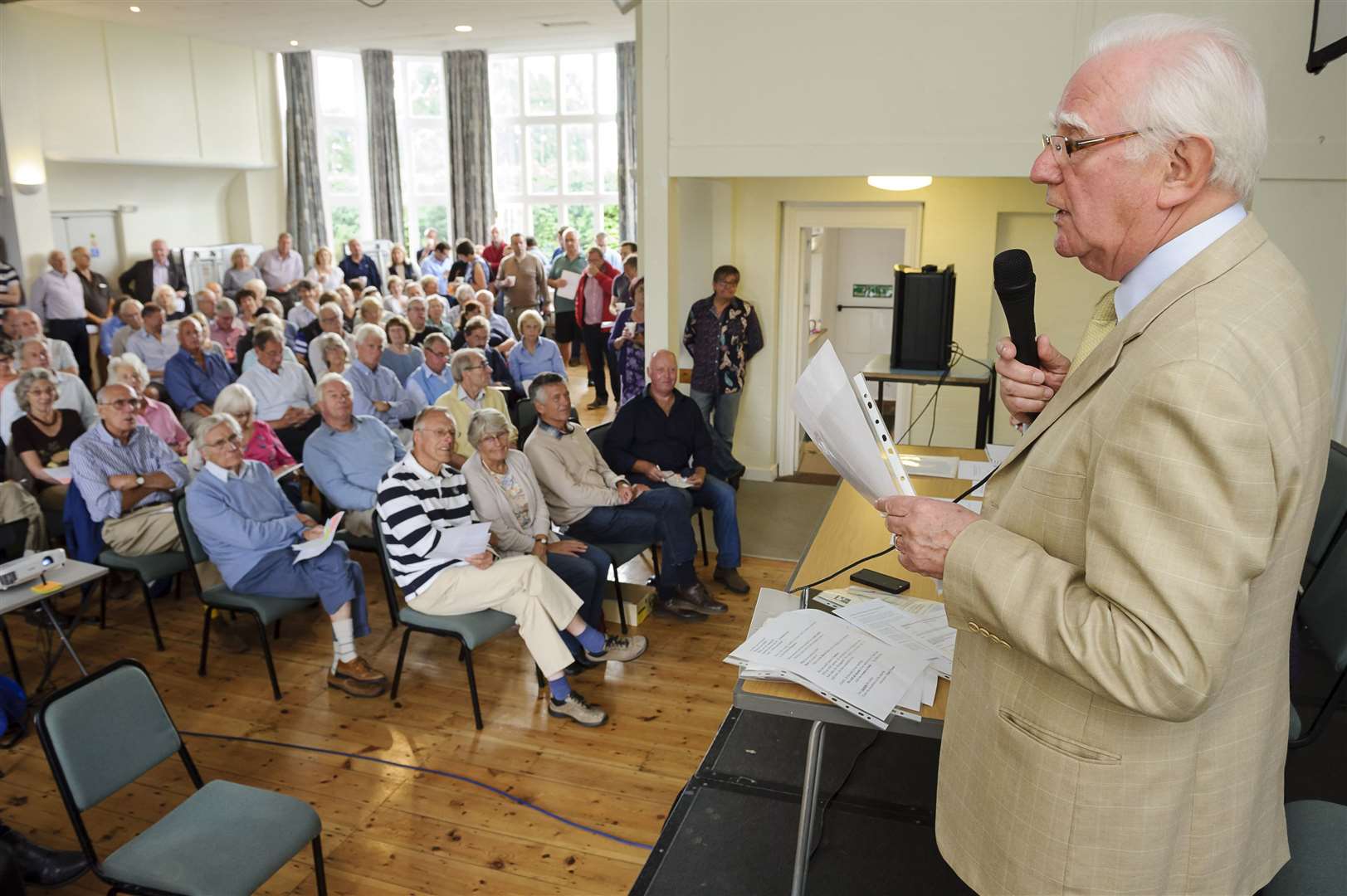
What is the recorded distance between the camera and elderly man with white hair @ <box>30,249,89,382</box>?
9.49 metres

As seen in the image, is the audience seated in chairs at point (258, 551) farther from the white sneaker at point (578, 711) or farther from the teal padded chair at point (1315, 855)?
the teal padded chair at point (1315, 855)

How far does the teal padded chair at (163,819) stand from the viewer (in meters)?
2.26

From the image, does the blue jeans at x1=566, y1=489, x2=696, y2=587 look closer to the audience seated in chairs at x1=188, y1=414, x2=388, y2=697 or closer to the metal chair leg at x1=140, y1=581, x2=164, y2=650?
the audience seated in chairs at x1=188, y1=414, x2=388, y2=697

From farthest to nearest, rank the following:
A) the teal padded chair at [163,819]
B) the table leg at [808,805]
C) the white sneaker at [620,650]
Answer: the white sneaker at [620,650], the teal padded chair at [163,819], the table leg at [808,805]

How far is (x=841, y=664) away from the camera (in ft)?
6.73

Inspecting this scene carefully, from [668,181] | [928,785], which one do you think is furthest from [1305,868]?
[668,181]

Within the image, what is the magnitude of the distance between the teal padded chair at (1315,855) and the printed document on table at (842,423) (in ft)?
2.89

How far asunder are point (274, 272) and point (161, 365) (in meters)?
5.43

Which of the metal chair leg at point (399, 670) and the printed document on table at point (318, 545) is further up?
the printed document on table at point (318, 545)

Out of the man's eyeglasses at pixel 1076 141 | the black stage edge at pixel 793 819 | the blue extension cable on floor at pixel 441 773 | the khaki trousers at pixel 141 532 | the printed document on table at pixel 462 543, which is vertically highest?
the man's eyeglasses at pixel 1076 141

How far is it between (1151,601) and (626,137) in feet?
47.2

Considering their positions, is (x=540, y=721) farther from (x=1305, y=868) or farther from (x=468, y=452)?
(x=1305, y=868)

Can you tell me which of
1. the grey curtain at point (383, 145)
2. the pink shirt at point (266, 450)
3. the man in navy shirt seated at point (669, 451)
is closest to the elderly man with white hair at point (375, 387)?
the pink shirt at point (266, 450)

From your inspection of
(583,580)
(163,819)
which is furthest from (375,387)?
(163,819)
